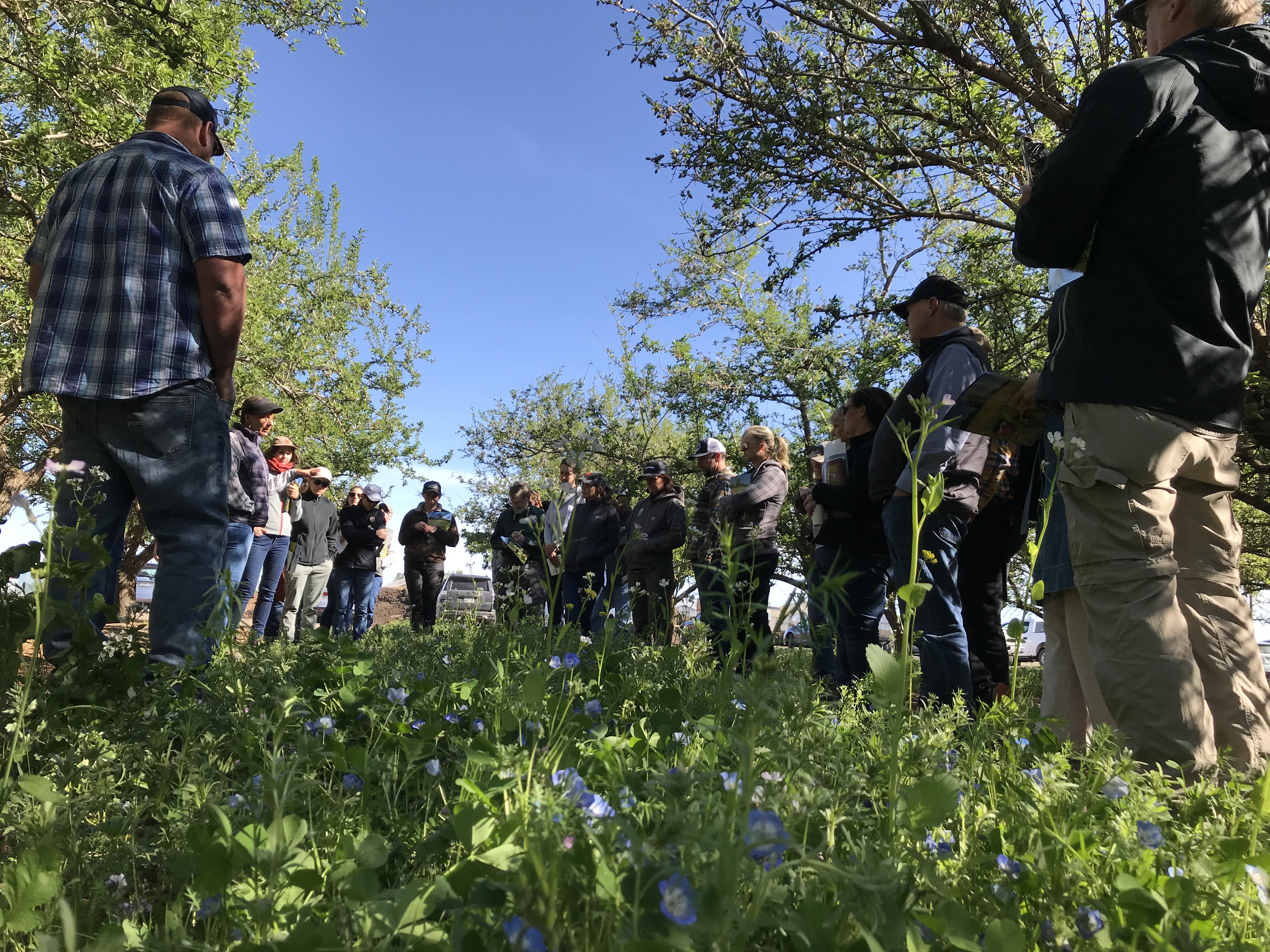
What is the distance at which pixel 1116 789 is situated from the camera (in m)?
1.45

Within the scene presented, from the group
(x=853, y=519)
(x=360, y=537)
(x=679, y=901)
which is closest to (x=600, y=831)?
(x=679, y=901)

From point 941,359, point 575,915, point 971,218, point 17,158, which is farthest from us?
point 17,158

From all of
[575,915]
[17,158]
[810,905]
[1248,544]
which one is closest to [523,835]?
[575,915]

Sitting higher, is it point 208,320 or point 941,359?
point 208,320

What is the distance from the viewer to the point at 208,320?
276cm

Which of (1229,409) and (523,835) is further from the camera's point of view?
(1229,409)

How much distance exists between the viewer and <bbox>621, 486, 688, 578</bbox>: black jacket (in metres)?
7.30

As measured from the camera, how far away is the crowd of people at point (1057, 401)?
1.98 metres

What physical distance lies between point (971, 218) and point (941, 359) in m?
3.25

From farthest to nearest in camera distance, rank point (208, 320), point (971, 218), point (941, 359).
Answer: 1. point (971, 218)
2. point (941, 359)
3. point (208, 320)

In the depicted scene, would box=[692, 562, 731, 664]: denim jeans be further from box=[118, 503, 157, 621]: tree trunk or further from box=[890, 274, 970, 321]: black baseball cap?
box=[118, 503, 157, 621]: tree trunk

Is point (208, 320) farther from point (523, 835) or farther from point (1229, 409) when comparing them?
point (1229, 409)

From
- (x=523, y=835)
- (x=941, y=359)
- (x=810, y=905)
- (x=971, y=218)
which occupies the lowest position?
(x=810, y=905)

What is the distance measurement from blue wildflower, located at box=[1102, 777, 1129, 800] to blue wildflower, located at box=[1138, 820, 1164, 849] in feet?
0.26
